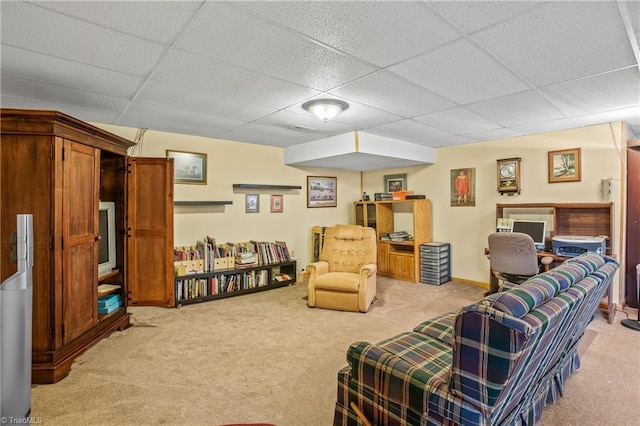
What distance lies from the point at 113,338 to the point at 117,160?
74.7 inches

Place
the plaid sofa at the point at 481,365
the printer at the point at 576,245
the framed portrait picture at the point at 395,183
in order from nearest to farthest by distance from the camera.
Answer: the plaid sofa at the point at 481,365, the printer at the point at 576,245, the framed portrait picture at the point at 395,183

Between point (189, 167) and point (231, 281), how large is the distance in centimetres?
170

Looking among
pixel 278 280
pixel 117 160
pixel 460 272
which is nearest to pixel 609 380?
pixel 460 272

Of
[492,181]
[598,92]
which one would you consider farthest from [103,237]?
[492,181]

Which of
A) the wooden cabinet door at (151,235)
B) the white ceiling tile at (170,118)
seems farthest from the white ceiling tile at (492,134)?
the wooden cabinet door at (151,235)

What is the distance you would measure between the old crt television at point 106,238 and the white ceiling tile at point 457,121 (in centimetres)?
349

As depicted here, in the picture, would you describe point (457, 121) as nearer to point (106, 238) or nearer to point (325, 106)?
point (325, 106)

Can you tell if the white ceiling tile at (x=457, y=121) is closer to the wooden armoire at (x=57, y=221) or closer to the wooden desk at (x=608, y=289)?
the wooden desk at (x=608, y=289)

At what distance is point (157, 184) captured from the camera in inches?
157

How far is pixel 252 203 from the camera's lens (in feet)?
17.1

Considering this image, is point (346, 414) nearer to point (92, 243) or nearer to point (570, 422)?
point (570, 422)

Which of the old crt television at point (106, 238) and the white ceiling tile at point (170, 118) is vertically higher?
the white ceiling tile at point (170, 118)

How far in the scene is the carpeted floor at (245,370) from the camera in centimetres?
201

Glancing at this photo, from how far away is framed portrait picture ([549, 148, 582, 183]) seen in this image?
4.18 m
